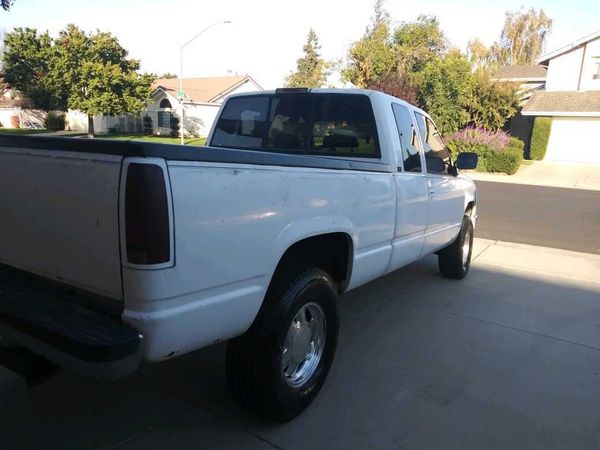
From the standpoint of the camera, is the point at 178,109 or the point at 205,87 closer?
the point at 178,109

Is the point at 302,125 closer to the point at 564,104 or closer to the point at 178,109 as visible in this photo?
the point at 564,104

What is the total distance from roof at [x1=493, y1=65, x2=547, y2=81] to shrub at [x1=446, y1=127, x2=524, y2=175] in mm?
16048

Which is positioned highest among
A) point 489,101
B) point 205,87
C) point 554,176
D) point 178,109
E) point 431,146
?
point 205,87

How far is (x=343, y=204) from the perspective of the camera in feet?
9.82

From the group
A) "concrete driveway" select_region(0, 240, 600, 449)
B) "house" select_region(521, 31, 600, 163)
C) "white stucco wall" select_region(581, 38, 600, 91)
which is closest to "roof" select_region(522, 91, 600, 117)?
"house" select_region(521, 31, 600, 163)

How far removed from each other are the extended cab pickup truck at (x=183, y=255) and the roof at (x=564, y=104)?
2821 cm

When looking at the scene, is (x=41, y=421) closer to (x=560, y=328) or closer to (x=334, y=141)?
(x=334, y=141)

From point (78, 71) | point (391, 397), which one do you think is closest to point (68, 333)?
point (391, 397)

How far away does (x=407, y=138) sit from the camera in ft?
14.0

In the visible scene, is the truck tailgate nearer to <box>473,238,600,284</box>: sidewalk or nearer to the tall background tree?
<box>473,238,600,284</box>: sidewalk

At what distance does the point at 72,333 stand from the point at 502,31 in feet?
218

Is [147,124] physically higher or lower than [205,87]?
lower

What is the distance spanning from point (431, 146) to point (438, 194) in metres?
0.60

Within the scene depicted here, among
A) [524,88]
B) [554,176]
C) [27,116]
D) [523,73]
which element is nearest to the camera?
[554,176]
